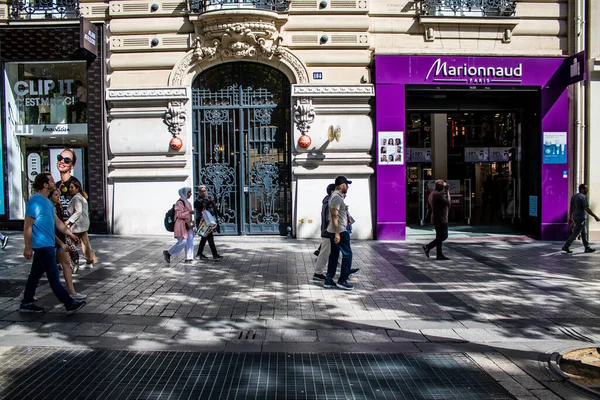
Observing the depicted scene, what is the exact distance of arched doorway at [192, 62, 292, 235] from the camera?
50.0 feet

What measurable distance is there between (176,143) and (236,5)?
4.04 metres

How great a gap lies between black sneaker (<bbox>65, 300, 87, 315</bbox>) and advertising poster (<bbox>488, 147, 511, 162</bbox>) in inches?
563

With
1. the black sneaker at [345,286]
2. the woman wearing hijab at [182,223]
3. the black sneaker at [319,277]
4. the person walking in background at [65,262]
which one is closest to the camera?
the person walking in background at [65,262]

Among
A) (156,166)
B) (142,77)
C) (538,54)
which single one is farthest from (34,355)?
(538,54)

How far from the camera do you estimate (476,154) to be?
60.3ft

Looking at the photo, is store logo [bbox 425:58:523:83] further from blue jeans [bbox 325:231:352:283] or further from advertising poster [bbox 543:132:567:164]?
blue jeans [bbox 325:231:352:283]

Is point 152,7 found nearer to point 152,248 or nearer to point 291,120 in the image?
point 291,120

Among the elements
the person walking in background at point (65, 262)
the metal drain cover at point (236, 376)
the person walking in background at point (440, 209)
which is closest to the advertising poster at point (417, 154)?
the person walking in background at point (440, 209)

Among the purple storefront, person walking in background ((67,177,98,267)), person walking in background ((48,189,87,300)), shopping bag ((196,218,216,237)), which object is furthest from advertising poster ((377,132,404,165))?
person walking in background ((48,189,87,300))

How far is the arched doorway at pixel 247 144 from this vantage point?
600 inches

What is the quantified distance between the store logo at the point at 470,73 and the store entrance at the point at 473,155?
103 cm

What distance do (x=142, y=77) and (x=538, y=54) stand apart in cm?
1085

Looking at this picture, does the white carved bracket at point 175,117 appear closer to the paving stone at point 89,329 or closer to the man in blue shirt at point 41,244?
the man in blue shirt at point 41,244

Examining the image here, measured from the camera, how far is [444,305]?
25.8ft
